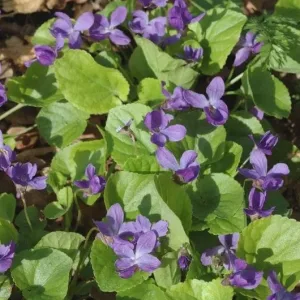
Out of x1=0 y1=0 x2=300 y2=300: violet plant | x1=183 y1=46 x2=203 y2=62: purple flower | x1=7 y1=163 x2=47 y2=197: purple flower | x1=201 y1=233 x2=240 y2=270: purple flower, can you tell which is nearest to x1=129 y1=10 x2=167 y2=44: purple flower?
x1=0 y1=0 x2=300 y2=300: violet plant

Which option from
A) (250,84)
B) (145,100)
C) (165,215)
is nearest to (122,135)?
(145,100)

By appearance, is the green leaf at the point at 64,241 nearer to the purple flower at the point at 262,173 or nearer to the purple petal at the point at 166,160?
the purple petal at the point at 166,160

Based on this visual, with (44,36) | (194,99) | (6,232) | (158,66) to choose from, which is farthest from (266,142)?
(44,36)

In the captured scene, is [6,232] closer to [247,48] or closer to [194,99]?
[194,99]

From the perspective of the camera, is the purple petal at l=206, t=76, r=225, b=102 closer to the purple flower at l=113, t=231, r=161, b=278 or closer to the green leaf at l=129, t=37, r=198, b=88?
the green leaf at l=129, t=37, r=198, b=88

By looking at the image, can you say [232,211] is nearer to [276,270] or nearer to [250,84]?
[276,270]

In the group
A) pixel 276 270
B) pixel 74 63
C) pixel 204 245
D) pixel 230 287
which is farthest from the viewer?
pixel 74 63
